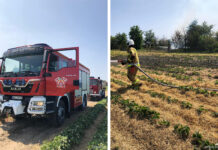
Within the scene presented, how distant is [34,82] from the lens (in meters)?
3.04

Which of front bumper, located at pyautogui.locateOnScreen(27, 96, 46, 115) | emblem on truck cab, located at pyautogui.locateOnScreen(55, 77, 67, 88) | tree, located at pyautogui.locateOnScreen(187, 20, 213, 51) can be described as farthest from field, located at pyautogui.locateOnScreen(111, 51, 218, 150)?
tree, located at pyautogui.locateOnScreen(187, 20, 213, 51)

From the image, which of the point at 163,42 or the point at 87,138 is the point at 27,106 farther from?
the point at 163,42

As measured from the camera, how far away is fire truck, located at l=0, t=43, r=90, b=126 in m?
3.00

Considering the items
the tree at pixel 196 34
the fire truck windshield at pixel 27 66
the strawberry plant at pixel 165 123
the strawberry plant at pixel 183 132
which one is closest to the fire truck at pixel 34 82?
the fire truck windshield at pixel 27 66

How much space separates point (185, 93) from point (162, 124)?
1.84 m

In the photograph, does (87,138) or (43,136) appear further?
(87,138)

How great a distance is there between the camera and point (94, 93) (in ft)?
33.9

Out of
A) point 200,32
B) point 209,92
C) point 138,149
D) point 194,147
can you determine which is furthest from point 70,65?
point 200,32

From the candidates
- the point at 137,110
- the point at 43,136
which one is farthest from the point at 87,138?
the point at 137,110

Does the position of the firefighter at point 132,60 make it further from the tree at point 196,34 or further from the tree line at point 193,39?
the tree at point 196,34

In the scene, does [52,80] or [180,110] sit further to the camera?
[52,80]

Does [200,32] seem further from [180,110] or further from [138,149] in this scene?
[138,149]

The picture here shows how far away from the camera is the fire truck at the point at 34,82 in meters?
3.00

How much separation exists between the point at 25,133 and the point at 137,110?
263 cm
